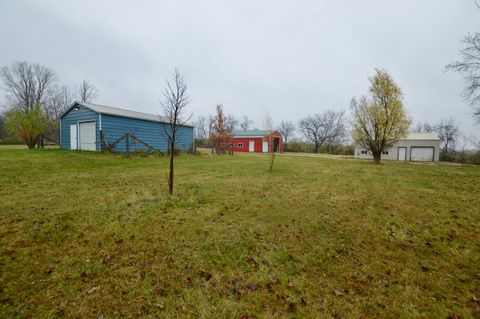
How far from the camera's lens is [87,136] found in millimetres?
15469

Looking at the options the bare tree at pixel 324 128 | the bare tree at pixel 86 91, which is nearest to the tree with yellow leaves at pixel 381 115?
the bare tree at pixel 324 128

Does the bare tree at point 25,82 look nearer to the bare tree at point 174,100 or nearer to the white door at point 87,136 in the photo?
the white door at point 87,136

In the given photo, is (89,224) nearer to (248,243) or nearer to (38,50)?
(248,243)

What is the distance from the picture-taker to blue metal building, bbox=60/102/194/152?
48.5 feet

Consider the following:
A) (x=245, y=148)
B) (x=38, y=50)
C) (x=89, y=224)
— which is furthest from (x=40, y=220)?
(x=245, y=148)

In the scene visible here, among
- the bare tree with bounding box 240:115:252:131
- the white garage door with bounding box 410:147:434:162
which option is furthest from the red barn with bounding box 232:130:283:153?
the bare tree with bounding box 240:115:252:131

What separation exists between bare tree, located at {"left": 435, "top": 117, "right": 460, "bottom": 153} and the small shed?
1695 cm

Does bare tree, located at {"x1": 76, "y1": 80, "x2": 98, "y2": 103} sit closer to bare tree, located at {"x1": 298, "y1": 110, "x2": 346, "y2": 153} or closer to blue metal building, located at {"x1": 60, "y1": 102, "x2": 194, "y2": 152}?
blue metal building, located at {"x1": 60, "y1": 102, "x2": 194, "y2": 152}

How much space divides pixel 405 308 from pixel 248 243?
2.03m

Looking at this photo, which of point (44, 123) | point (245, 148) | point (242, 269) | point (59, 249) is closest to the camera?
point (242, 269)

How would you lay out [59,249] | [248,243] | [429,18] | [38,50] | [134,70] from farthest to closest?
[134,70] → [38,50] → [429,18] → [248,243] → [59,249]

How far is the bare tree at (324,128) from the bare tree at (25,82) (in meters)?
55.4

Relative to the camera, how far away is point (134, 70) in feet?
→ 93.2

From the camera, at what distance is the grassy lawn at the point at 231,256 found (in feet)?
6.86
